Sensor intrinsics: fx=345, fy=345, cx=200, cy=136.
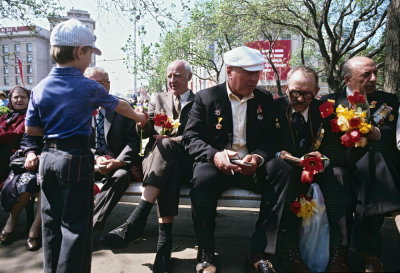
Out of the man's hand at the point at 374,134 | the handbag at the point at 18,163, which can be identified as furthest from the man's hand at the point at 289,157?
the handbag at the point at 18,163

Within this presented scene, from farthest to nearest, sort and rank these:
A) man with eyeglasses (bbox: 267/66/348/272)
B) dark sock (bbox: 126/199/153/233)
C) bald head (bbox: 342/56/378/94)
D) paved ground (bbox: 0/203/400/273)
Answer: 1. bald head (bbox: 342/56/378/94)
2. dark sock (bbox: 126/199/153/233)
3. paved ground (bbox: 0/203/400/273)
4. man with eyeglasses (bbox: 267/66/348/272)

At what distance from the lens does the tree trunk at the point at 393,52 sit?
4.29m

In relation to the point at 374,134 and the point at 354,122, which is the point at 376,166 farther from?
the point at 354,122

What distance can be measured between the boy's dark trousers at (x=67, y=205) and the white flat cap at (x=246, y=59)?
1.50m

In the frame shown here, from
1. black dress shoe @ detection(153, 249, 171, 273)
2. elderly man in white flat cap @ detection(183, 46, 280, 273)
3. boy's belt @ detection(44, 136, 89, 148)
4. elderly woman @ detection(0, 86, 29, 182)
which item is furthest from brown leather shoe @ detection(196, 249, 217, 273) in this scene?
elderly woman @ detection(0, 86, 29, 182)

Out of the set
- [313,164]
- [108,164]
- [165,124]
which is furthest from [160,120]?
[313,164]

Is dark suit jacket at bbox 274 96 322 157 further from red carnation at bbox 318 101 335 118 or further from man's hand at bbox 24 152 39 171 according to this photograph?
man's hand at bbox 24 152 39 171

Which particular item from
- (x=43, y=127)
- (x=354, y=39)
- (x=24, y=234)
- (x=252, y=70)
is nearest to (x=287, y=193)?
(x=252, y=70)

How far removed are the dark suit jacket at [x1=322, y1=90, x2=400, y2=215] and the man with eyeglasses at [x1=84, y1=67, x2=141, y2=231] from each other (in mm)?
2000

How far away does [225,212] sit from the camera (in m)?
4.75

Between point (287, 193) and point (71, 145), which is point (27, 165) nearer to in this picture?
point (71, 145)

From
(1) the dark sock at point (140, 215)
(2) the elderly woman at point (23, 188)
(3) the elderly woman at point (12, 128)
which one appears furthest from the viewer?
(3) the elderly woman at point (12, 128)

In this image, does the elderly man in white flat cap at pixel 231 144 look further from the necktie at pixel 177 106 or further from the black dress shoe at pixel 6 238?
the black dress shoe at pixel 6 238

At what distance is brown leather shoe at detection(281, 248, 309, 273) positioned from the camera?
2766 millimetres
